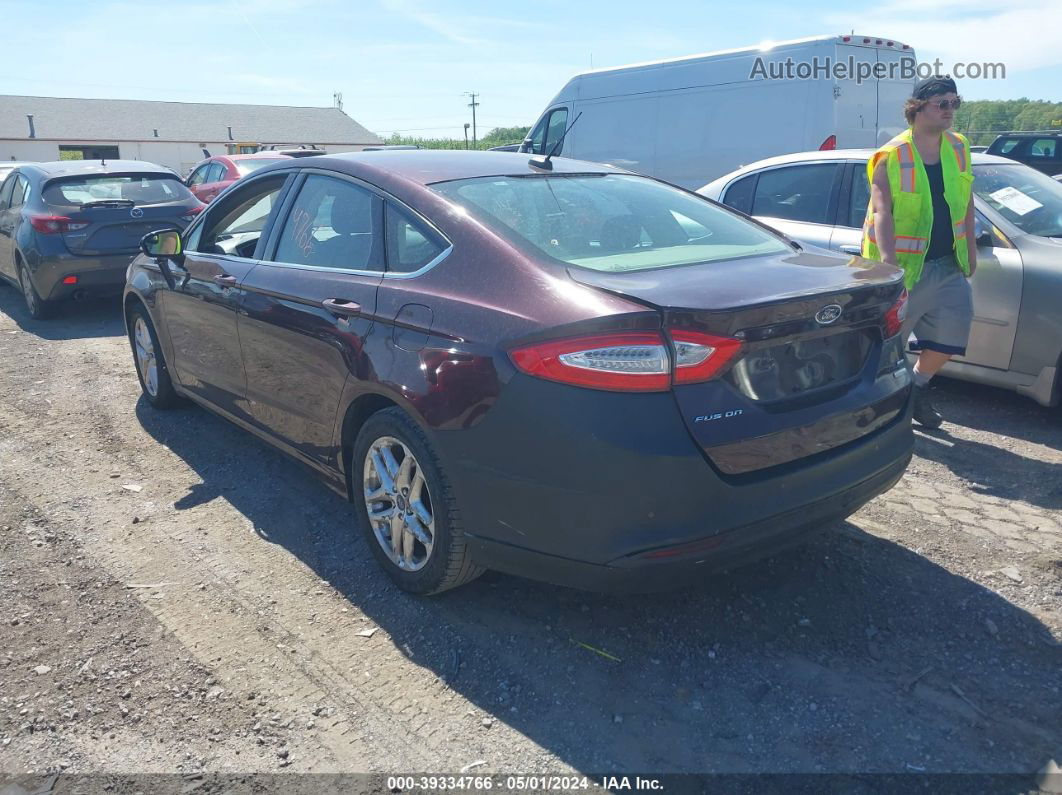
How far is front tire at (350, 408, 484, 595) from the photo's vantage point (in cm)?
305

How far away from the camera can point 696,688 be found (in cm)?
283

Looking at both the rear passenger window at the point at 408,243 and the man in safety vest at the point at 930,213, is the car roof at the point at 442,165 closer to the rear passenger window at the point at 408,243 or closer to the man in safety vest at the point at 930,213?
the rear passenger window at the point at 408,243

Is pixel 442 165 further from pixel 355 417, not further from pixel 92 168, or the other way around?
pixel 92 168

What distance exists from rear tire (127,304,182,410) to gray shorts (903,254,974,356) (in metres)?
4.50

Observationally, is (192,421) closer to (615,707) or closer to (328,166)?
(328,166)

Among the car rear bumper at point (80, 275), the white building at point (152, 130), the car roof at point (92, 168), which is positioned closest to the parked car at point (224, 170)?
the car roof at point (92, 168)

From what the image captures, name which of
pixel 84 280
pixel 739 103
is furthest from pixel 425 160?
pixel 739 103

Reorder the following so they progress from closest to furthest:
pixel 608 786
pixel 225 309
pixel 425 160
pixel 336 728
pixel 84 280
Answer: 1. pixel 608 786
2. pixel 336 728
3. pixel 425 160
4. pixel 225 309
5. pixel 84 280

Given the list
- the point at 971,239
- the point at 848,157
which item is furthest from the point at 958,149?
the point at 848,157

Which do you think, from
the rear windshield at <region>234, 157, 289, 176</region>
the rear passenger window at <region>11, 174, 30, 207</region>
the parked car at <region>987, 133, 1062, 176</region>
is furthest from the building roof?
the parked car at <region>987, 133, 1062, 176</region>

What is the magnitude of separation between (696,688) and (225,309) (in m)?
2.95

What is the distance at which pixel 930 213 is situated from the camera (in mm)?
4785

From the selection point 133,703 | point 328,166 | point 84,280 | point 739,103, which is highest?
point 739,103

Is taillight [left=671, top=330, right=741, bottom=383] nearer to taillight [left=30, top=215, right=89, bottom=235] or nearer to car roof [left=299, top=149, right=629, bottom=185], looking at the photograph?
car roof [left=299, top=149, right=629, bottom=185]
